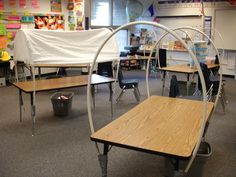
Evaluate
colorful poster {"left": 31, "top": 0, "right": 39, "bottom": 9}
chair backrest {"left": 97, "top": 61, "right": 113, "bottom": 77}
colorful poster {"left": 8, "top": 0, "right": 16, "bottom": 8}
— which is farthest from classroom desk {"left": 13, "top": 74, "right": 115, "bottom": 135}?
colorful poster {"left": 31, "top": 0, "right": 39, "bottom": 9}

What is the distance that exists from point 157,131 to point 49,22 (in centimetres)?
684

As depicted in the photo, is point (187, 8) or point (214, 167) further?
point (187, 8)

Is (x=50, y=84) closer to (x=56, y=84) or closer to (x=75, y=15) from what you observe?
(x=56, y=84)

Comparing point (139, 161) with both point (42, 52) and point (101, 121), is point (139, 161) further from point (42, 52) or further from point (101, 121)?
point (42, 52)

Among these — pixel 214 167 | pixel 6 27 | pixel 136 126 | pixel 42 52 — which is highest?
pixel 6 27

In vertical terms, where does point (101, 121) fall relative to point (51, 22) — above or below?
below

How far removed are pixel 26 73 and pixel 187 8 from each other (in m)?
5.78

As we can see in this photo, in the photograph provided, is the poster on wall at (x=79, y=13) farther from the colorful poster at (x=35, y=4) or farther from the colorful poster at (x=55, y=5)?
the colorful poster at (x=35, y=4)

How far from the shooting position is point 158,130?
220cm

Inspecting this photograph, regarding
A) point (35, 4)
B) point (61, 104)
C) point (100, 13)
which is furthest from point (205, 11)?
point (61, 104)

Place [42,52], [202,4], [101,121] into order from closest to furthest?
[42,52] → [101,121] → [202,4]

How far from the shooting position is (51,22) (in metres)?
8.24

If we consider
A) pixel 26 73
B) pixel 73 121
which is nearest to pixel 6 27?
pixel 26 73

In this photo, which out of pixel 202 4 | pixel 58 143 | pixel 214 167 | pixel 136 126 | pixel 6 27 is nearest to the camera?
pixel 136 126
